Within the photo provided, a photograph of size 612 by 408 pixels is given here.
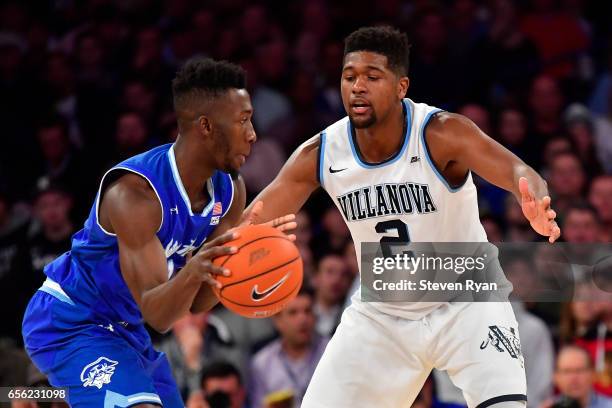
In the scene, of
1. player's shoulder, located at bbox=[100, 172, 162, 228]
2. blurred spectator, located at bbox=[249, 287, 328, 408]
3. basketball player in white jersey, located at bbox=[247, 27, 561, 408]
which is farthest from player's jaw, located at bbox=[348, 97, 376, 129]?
blurred spectator, located at bbox=[249, 287, 328, 408]

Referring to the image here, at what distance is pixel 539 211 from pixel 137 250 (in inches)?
66.1

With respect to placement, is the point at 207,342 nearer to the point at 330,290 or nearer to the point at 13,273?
the point at 330,290

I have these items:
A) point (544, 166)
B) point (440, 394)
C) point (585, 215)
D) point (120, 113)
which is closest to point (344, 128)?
point (440, 394)

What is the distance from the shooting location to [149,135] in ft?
30.2

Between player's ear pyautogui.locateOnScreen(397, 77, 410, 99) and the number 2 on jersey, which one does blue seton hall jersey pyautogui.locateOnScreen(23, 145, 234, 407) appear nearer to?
the number 2 on jersey

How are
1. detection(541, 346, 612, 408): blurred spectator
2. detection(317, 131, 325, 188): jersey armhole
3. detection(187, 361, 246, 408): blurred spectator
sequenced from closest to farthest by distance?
detection(317, 131, 325, 188): jersey armhole → detection(541, 346, 612, 408): blurred spectator → detection(187, 361, 246, 408): blurred spectator

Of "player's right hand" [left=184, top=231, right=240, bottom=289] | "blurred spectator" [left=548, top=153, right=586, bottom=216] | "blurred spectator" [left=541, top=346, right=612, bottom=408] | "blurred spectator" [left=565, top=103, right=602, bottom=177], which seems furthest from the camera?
"blurred spectator" [left=565, top=103, right=602, bottom=177]

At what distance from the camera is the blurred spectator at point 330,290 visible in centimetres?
758

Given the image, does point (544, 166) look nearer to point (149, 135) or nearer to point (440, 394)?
point (440, 394)

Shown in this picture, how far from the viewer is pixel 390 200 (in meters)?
4.98

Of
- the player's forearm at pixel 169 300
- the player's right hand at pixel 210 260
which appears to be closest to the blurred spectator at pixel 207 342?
the player's forearm at pixel 169 300

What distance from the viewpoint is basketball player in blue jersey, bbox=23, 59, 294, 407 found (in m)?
4.36

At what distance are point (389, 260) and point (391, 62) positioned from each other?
95 centimetres

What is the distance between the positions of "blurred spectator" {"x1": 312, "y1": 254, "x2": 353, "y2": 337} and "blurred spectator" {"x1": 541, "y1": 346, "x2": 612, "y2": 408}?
1.68 metres
